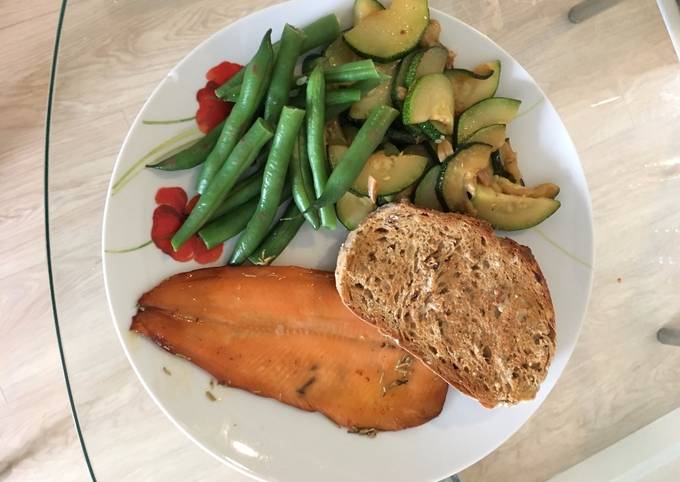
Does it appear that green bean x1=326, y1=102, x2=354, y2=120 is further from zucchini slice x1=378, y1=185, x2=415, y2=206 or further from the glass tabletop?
the glass tabletop

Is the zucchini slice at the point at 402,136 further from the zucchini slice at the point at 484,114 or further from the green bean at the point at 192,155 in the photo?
the green bean at the point at 192,155

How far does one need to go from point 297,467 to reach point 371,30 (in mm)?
1238

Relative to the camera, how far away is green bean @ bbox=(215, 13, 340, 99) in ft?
5.27

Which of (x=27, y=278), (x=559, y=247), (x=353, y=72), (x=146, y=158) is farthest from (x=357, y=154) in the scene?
(x=27, y=278)

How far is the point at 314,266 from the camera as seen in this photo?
1.73m

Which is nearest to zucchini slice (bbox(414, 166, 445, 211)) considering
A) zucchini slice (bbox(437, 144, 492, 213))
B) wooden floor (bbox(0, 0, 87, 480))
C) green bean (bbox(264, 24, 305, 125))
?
zucchini slice (bbox(437, 144, 492, 213))

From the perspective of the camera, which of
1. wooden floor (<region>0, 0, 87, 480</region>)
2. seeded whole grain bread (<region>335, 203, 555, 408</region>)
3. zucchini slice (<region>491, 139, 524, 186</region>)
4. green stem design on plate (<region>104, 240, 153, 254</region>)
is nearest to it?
green stem design on plate (<region>104, 240, 153, 254</region>)

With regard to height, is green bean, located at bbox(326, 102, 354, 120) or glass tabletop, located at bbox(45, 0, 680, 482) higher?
green bean, located at bbox(326, 102, 354, 120)

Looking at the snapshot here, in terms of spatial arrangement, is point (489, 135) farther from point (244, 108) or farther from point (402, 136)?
point (244, 108)

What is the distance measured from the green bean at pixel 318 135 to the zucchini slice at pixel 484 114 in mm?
392

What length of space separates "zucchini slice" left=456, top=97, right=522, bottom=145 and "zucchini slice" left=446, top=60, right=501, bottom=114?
0.11 feet

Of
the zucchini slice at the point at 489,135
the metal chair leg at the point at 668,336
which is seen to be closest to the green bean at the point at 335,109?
the zucchini slice at the point at 489,135

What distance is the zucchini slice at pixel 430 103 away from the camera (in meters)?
1.58

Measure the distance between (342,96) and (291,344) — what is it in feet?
2.31
